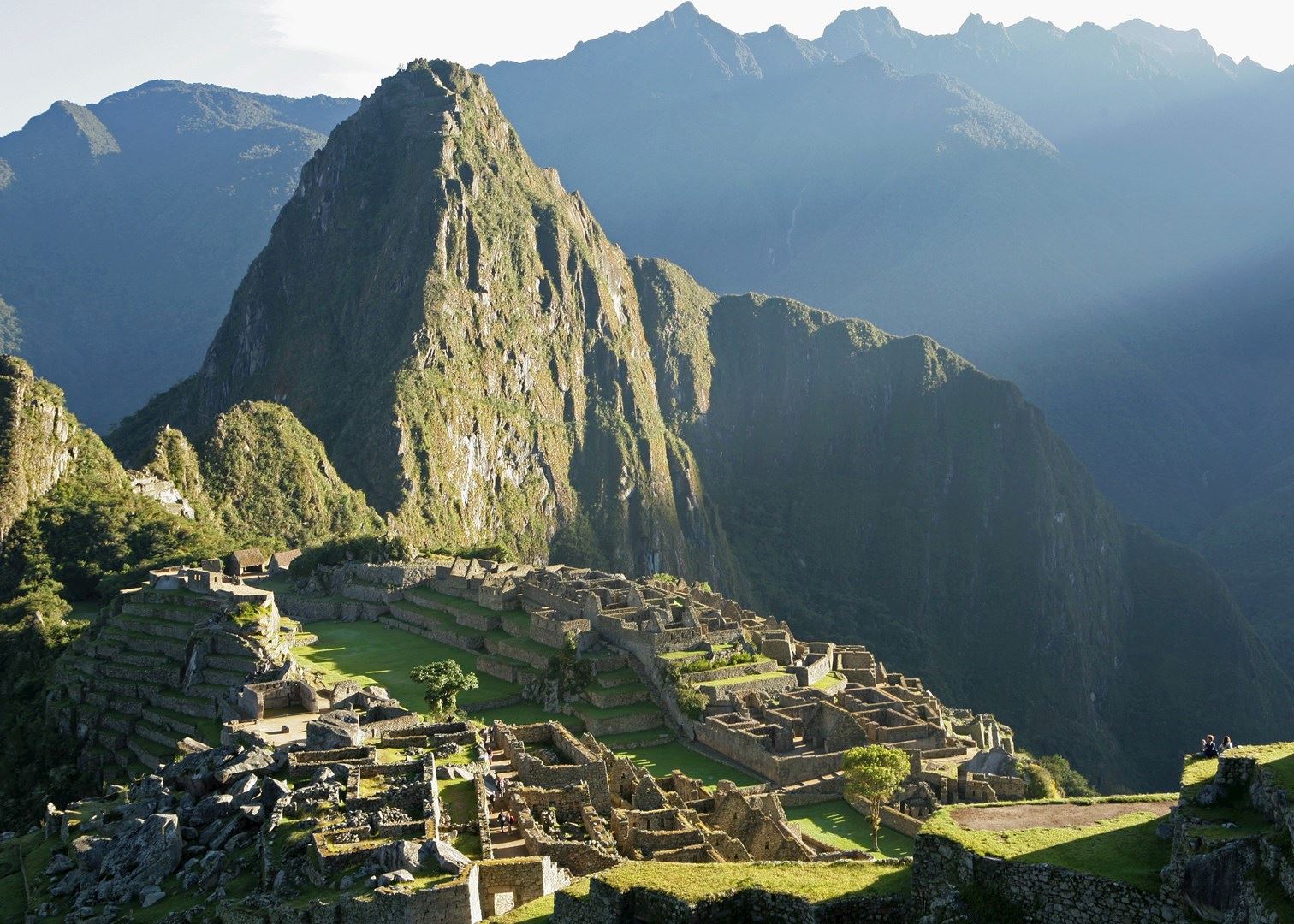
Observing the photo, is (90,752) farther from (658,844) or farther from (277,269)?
(277,269)

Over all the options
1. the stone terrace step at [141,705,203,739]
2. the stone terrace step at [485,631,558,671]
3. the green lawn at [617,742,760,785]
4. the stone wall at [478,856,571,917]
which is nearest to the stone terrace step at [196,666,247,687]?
the stone terrace step at [141,705,203,739]

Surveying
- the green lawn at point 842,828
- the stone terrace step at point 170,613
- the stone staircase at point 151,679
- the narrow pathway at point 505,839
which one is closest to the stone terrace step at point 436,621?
the stone staircase at point 151,679

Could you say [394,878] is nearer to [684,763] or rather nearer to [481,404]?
[684,763]

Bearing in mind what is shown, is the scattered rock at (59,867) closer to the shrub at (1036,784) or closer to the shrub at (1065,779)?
the shrub at (1036,784)

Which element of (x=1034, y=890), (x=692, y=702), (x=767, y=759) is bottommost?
(x=1034, y=890)

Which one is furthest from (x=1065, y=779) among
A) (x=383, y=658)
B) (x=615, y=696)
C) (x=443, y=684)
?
(x=443, y=684)
